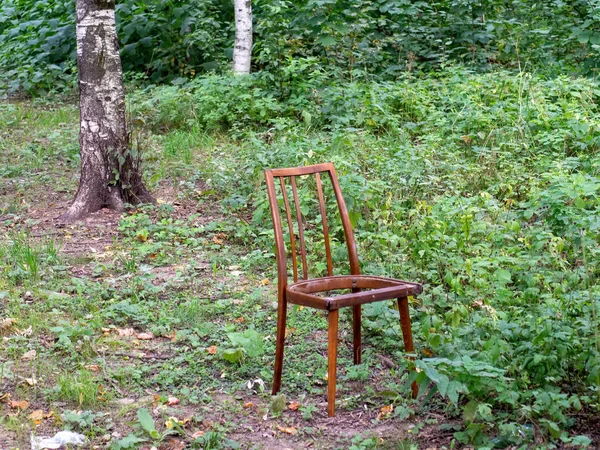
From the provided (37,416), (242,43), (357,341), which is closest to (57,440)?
(37,416)

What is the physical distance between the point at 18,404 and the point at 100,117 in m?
3.61

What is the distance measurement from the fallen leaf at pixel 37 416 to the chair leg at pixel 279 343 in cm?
118

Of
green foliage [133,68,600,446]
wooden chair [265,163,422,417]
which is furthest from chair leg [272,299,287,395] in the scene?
green foliage [133,68,600,446]

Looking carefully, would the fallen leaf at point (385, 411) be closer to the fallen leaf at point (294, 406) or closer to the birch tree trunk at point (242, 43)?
the fallen leaf at point (294, 406)

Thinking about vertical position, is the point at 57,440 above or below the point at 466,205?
below

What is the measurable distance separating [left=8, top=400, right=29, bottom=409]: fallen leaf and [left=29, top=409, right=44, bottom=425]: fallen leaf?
3.6 inches

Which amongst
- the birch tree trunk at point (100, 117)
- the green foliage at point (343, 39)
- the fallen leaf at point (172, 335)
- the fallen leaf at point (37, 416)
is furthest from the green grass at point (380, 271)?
the green foliage at point (343, 39)

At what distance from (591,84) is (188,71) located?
19.3 ft

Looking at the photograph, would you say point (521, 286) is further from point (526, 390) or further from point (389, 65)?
point (389, 65)

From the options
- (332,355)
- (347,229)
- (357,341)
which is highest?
(347,229)

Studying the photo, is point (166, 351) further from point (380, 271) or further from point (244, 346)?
point (380, 271)

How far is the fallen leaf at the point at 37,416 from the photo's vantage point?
147 inches

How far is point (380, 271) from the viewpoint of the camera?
5.20 metres

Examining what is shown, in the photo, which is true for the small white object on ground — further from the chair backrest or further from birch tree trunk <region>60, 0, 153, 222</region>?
birch tree trunk <region>60, 0, 153, 222</region>
